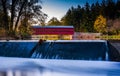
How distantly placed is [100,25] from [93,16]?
45.8ft

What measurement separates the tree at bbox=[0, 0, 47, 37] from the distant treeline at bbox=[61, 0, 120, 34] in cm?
6173

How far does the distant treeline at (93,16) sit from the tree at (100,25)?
54.5 inches

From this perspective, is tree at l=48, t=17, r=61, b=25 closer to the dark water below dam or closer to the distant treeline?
the distant treeline

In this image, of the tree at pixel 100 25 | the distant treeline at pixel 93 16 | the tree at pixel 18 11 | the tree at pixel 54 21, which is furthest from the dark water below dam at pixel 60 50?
the tree at pixel 54 21

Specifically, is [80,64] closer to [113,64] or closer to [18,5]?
[113,64]

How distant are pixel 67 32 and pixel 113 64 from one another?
88.1m

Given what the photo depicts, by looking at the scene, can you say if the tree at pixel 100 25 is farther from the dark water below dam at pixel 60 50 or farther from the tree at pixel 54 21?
the dark water below dam at pixel 60 50

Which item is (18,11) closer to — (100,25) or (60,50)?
(60,50)

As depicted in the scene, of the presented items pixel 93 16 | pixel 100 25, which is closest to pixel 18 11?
pixel 100 25

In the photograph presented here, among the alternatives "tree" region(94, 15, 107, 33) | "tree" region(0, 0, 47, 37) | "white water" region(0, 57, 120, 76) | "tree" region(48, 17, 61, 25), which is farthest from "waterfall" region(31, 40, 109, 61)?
"tree" region(48, 17, 61, 25)

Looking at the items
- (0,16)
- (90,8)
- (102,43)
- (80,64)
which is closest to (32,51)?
(102,43)

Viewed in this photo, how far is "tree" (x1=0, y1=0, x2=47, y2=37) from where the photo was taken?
140ft

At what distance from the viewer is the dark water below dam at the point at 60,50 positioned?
5430 millimetres

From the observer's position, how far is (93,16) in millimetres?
130375
